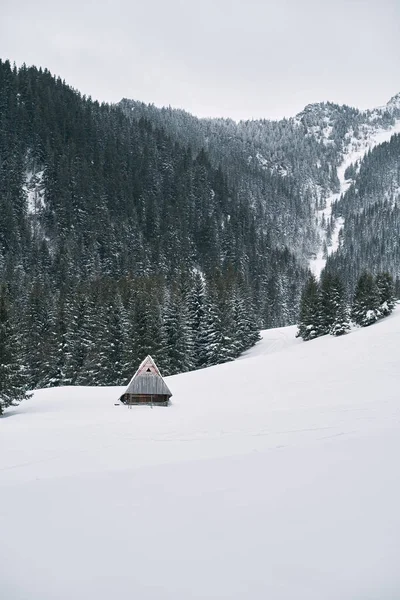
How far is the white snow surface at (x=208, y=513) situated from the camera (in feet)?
22.6

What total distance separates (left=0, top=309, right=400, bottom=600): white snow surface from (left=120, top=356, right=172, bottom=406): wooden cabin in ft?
41.9

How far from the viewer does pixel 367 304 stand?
58.4 m

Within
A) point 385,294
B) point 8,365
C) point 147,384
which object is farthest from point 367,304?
point 8,365

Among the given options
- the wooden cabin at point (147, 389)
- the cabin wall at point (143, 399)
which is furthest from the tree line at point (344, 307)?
the wooden cabin at point (147, 389)

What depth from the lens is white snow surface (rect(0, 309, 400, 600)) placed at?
6.89 metres

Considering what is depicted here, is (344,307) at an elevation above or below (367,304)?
Result: below

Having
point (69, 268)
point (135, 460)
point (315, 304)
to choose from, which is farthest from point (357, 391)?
point (69, 268)

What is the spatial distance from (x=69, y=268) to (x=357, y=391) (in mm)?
92704

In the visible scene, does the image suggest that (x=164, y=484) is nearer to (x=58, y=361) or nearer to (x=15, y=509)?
(x=15, y=509)

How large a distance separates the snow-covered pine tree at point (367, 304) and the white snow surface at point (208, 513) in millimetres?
42230

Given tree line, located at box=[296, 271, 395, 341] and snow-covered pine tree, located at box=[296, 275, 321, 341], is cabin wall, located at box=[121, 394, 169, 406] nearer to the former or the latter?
tree line, located at box=[296, 271, 395, 341]

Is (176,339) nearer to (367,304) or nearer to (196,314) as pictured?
(196,314)

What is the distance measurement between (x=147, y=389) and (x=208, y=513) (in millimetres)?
23012

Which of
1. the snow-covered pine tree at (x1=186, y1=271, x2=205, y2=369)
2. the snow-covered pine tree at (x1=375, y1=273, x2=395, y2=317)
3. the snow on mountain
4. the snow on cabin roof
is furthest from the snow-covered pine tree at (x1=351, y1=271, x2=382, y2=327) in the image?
the snow on mountain
